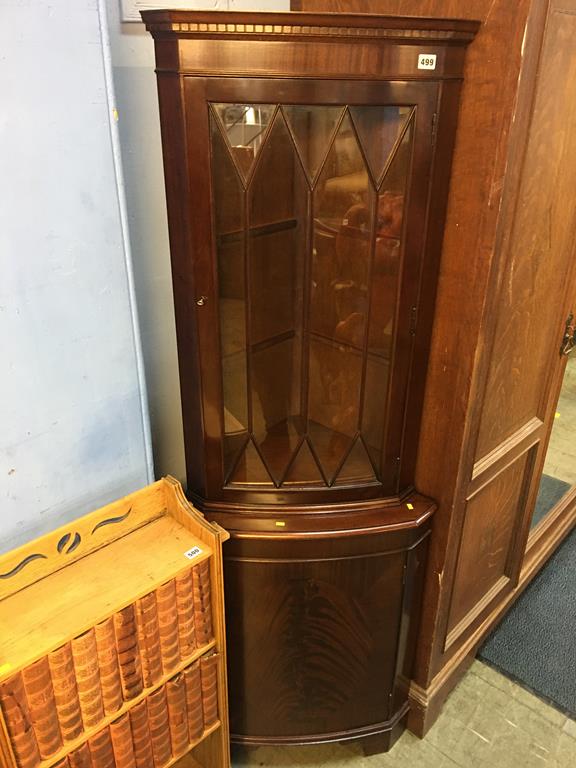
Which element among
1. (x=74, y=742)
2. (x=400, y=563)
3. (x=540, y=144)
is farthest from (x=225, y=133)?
(x=74, y=742)

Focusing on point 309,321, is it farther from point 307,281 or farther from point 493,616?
point 493,616

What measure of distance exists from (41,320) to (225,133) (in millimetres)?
444

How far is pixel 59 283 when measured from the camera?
1.09m

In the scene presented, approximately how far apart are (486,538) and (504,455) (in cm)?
27

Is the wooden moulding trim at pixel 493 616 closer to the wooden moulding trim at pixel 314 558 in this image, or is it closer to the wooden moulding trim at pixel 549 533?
the wooden moulding trim at pixel 549 533

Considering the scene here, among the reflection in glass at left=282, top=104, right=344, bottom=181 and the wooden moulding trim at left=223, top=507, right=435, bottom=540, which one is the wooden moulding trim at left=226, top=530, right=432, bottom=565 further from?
the reflection in glass at left=282, top=104, right=344, bottom=181

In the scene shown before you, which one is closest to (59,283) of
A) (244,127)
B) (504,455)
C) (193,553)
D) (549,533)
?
(244,127)

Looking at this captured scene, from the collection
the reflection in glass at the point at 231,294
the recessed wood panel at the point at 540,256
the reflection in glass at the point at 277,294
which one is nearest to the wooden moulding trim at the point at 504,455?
the recessed wood panel at the point at 540,256

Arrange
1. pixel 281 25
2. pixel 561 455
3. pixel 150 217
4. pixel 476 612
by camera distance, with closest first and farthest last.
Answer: pixel 281 25
pixel 150 217
pixel 476 612
pixel 561 455

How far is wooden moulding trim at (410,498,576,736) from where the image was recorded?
169 centimetres

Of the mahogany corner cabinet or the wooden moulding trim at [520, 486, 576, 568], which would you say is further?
the wooden moulding trim at [520, 486, 576, 568]

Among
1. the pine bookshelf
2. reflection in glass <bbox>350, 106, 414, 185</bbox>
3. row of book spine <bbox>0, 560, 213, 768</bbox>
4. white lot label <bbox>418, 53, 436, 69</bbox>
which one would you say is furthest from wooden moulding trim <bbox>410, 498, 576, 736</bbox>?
white lot label <bbox>418, 53, 436, 69</bbox>

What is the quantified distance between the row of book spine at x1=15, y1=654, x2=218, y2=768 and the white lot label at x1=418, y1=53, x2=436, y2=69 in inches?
46.3

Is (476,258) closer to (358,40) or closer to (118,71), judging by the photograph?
(358,40)
